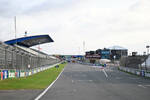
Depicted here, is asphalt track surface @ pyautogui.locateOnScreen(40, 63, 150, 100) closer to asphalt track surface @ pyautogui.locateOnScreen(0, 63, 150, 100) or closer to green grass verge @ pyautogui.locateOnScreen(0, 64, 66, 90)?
asphalt track surface @ pyautogui.locateOnScreen(0, 63, 150, 100)

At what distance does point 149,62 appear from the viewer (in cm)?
4188

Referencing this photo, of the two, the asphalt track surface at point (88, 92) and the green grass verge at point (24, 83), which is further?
the green grass verge at point (24, 83)

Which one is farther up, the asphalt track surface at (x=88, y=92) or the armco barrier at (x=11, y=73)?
the armco barrier at (x=11, y=73)

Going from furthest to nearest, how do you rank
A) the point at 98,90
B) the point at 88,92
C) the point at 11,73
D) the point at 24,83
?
1. the point at 11,73
2. the point at 24,83
3. the point at 98,90
4. the point at 88,92

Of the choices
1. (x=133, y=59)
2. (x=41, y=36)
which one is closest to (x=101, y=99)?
(x=133, y=59)

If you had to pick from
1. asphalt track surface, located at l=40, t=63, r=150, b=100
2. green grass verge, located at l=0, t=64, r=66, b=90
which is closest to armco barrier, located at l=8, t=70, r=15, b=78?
green grass verge, located at l=0, t=64, r=66, b=90

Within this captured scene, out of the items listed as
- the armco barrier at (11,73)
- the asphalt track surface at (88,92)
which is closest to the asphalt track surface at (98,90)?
the asphalt track surface at (88,92)

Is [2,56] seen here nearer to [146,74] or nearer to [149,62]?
[146,74]

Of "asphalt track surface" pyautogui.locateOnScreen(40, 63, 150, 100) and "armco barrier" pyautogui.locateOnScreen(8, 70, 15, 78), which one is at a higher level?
"armco barrier" pyautogui.locateOnScreen(8, 70, 15, 78)

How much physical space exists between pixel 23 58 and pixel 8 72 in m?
8.41

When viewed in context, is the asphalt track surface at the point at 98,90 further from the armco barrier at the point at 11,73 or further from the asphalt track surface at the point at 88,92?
the armco barrier at the point at 11,73

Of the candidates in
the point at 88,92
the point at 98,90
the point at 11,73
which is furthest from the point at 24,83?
the point at 88,92

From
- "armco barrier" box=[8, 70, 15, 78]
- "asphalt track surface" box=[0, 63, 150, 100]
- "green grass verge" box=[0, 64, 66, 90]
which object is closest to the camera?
"asphalt track surface" box=[0, 63, 150, 100]

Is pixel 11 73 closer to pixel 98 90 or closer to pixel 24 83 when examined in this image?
pixel 24 83
